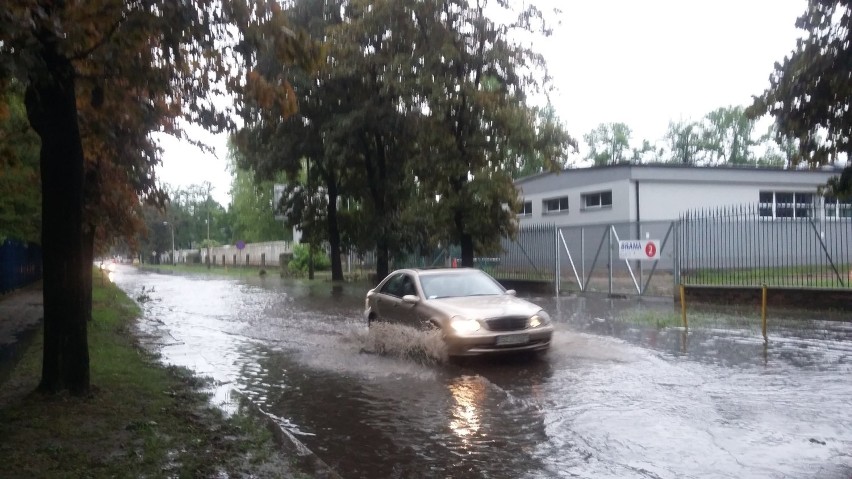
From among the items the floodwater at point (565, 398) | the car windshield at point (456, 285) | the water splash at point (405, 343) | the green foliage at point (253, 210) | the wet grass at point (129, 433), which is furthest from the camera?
the green foliage at point (253, 210)

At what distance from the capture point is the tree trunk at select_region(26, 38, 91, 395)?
24.9 feet

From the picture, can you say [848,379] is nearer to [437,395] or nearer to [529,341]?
[529,341]

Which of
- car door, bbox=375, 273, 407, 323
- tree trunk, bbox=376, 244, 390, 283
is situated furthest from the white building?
car door, bbox=375, 273, 407, 323

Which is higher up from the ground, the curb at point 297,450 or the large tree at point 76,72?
the large tree at point 76,72

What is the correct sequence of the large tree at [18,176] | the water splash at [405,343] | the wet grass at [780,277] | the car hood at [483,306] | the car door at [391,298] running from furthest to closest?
1. the wet grass at [780,277]
2. the car door at [391,298]
3. the large tree at [18,176]
4. the water splash at [405,343]
5. the car hood at [483,306]

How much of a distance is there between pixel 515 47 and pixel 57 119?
689 inches

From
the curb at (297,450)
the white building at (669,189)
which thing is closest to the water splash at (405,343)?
the curb at (297,450)

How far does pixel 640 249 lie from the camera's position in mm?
20641

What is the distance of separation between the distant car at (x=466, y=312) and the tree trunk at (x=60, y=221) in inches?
194

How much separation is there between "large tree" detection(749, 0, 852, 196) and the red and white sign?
9.91 metres

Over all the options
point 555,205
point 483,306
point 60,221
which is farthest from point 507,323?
point 555,205

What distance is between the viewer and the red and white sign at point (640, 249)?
20.4m

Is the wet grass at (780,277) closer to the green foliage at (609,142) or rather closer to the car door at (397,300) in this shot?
the car door at (397,300)

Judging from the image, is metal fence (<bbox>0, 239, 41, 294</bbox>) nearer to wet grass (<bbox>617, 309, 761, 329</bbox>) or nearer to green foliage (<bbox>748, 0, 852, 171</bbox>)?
wet grass (<bbox>617, 309, 761, 329</bbox>)
